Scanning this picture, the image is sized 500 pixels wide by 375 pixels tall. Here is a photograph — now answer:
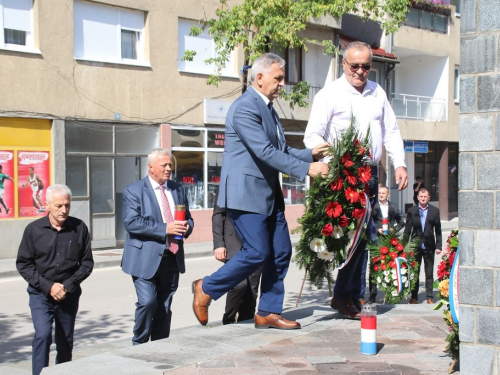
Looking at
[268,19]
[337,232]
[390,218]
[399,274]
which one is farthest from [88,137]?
[337,232]

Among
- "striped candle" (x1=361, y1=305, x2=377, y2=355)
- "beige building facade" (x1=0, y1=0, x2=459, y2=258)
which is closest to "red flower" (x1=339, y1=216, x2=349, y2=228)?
"striped candle" (x1=361, y1=305, x2=377, y2=355)

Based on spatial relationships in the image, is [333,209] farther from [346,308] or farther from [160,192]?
[160,192]

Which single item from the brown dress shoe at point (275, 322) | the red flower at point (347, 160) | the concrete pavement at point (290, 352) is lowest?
the concrete pavement at point (290, 352)

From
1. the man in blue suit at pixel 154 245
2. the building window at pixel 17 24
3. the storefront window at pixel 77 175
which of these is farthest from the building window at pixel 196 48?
the man in blue suit at pixel 154 245

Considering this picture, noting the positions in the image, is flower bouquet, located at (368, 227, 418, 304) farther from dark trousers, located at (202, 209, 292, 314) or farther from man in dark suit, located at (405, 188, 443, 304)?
dark trousers, located at (202, 209, 292, 314)

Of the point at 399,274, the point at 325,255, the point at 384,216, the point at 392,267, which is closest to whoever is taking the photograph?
the point at 325,255

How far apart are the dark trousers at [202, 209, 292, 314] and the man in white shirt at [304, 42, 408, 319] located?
759 millimetres

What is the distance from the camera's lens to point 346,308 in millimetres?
7137

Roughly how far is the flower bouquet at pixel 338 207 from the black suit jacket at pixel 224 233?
653mm

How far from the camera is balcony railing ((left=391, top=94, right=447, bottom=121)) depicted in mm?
33125

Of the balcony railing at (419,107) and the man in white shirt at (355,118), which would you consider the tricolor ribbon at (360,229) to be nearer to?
the man in white shirt at (355,118)

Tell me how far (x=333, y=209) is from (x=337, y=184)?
0.22m

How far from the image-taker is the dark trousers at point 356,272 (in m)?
7.02

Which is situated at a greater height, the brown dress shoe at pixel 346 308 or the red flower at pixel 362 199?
A: the red flower at pixel 362 199
